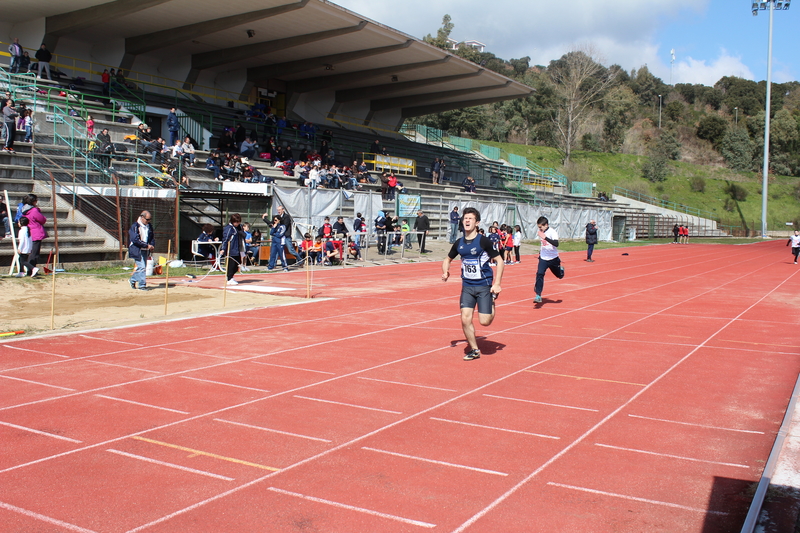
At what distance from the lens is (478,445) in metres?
5.57

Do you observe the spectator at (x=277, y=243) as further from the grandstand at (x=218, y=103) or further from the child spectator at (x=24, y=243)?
the child spectator at (x=24, y=243)

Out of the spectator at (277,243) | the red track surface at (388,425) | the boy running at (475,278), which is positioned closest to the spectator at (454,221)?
the spectator at (277,243)

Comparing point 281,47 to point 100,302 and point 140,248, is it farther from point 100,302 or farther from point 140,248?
point 100,302

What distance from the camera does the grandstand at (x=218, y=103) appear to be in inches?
802

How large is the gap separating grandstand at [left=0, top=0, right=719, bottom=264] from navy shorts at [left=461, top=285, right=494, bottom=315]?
1370 centimetres

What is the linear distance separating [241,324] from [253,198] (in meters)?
12.8

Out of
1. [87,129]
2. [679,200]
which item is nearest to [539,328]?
[87,129]

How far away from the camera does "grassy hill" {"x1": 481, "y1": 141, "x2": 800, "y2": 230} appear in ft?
238

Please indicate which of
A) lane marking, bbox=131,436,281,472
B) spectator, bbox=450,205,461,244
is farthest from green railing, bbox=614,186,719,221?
lane marking, bbox=131,436,281,472

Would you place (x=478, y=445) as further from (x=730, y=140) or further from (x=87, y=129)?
(x=730, y=140)

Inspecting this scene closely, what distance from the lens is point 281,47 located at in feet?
116

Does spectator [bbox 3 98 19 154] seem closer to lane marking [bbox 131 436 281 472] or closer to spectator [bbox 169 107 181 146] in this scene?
spectator [bbox 169 107 181 146]

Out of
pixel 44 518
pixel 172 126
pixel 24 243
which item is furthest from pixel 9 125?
pixel 44 518

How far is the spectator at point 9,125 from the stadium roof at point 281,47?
9374 mm
